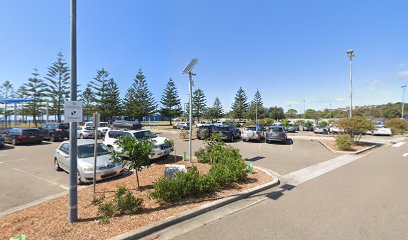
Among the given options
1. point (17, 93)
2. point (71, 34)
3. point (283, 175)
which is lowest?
point (283, 175)

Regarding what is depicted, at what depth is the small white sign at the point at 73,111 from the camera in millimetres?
3630

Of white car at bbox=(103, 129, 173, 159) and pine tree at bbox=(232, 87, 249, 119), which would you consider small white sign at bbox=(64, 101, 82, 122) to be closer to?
white car at bbox=(103, 129, 173, 159)

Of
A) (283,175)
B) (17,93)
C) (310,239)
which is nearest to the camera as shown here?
(310,239)

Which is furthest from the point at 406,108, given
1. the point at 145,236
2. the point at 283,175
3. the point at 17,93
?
the point at 17,93

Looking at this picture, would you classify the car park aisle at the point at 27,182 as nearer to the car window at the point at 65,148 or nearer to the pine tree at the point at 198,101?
the car window at the point at 65,148

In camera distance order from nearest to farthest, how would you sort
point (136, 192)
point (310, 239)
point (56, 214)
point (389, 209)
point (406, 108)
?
point (310, 239)
point (56, 214)
point (389, 209)
point (136, 192)
point (406, 108)

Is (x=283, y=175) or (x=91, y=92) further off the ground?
(x=91, y=92)

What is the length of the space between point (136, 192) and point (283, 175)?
5.46 meters

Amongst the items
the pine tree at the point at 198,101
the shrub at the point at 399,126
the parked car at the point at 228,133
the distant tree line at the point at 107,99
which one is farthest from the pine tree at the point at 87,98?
the shrub at the point at 399,126

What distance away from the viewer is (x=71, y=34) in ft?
12.5

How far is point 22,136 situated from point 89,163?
592 inches

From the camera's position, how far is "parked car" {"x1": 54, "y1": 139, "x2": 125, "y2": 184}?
647cm

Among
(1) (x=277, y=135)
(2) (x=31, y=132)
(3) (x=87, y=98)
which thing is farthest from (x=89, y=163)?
(3) (x=87, y=98)

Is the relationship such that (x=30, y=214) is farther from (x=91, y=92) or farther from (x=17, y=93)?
(x=17, y=93)
